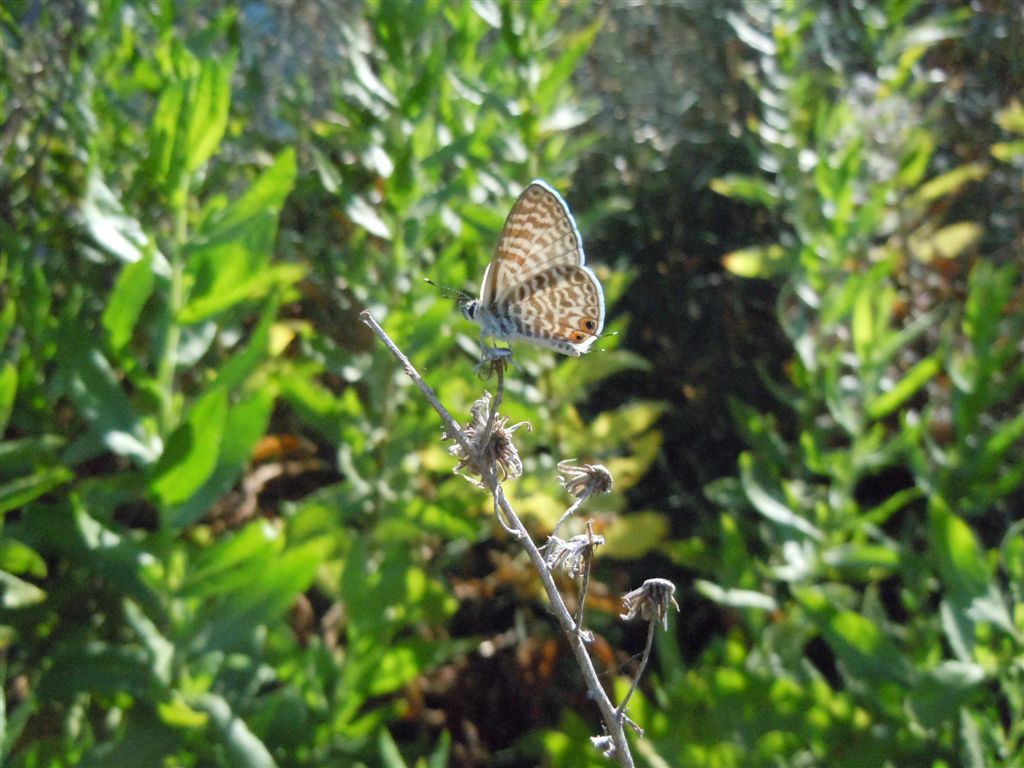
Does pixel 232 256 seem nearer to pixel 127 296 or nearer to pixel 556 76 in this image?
pixel 127 296

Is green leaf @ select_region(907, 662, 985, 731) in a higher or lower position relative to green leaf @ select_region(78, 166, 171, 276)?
lower

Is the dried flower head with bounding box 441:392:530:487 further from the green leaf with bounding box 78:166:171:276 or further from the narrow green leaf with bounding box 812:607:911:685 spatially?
the narrow green leaf with bounding box 812:607:911:685

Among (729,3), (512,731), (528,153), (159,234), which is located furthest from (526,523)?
(729,3)

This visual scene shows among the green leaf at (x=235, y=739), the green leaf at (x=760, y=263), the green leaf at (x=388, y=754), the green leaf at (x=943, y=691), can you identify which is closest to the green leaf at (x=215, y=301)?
the green leaf at (x=235, y=739)

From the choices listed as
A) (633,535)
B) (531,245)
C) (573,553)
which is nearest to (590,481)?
(573,553)

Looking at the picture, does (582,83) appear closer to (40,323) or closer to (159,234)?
(159,234)

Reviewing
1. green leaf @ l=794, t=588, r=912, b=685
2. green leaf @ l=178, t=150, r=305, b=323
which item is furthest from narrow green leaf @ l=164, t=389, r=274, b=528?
green leaf @ l=794, t=588, r=912, b=685
